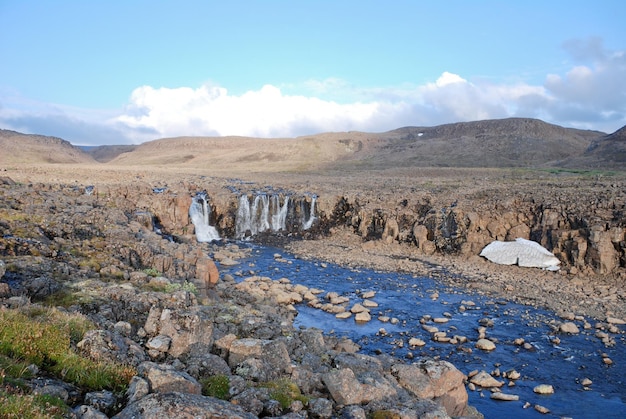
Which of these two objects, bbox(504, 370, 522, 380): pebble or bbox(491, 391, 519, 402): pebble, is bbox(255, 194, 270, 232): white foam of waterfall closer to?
bbox(504, 370, 522, 380): pebble

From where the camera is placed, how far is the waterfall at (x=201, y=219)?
3853 centimetres

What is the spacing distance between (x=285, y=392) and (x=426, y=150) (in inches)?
3805

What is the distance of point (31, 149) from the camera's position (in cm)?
10844

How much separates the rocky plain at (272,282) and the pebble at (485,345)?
0.46m

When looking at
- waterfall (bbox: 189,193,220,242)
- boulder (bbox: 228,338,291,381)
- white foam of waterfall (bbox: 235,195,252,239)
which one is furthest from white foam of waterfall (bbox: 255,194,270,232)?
boulder (bbox: 228,338,291,381)

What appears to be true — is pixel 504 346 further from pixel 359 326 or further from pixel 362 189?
pixel 362 189

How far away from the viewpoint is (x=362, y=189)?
149 ft

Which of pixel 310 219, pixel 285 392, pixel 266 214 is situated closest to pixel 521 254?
pixel 310 219

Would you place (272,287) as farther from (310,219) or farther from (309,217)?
(309,217)

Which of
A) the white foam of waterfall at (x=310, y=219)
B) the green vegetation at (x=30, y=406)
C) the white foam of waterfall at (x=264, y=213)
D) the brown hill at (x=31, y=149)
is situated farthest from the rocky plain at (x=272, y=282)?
the brown hill at (x=31, y=149)

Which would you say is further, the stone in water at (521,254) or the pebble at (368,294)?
the stone in water at (521,254)

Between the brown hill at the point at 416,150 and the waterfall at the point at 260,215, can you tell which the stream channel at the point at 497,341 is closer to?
the waterfall at the point at 260,215

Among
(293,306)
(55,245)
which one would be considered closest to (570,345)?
(293,306)

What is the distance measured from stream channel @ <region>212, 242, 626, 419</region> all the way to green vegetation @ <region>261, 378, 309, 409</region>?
7.42 m
